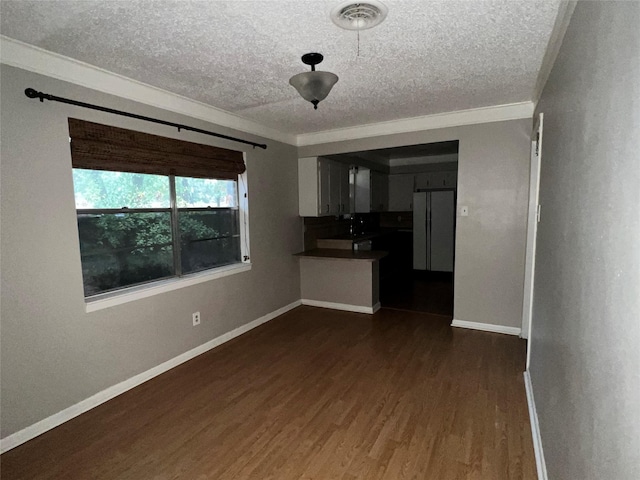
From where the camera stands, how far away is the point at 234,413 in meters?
2.33

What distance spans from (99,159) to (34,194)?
48cm

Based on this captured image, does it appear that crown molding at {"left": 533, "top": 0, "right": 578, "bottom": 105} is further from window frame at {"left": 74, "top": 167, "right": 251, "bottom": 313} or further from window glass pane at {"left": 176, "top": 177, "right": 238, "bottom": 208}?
window glass pane at {"left": 176, "top": 177, "right": 238, "bottom": 208}

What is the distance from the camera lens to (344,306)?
15.0 ft

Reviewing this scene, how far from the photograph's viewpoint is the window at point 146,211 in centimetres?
244

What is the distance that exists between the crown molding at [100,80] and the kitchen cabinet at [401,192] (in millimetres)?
4168

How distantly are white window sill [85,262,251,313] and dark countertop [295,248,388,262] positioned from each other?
1.12 m

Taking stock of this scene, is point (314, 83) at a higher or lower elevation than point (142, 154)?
higher

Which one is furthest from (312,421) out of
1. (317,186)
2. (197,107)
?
(317,186)

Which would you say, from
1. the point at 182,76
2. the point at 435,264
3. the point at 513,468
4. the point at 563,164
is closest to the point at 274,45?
the point at 182,76

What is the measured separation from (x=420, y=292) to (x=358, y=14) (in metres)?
4.41

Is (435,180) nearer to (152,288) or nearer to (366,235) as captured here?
(366,235)

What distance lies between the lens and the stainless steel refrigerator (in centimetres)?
632

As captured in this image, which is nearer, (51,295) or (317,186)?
(51,295)

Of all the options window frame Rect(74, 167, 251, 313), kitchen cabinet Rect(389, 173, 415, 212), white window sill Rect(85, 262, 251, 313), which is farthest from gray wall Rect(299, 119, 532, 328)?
kitchen cabinet Rect(389, 173, 415, 212)
